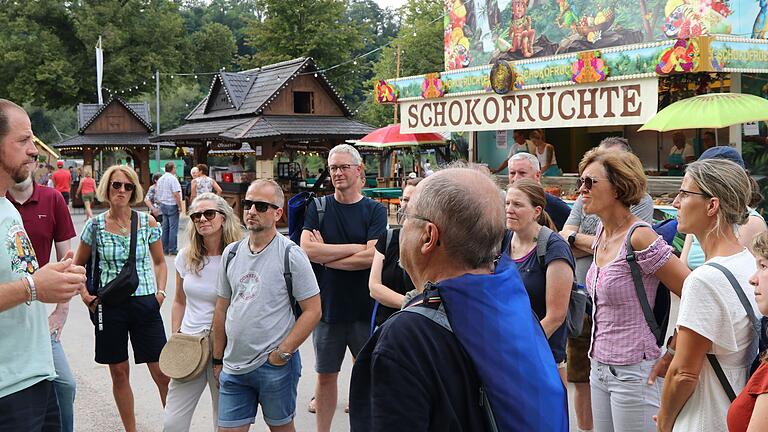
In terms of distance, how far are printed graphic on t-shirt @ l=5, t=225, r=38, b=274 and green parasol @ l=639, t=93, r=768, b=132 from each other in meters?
8.44

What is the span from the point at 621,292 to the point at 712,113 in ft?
23.7

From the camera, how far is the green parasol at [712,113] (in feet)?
32.6

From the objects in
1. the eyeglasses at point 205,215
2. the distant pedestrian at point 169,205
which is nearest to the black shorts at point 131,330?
the eyeglasses at point 205,215

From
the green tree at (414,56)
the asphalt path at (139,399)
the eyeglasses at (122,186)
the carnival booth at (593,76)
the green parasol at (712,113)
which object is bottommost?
the asphalt path at (139,399)

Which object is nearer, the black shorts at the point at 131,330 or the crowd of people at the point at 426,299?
the crowd of people at the point at 426,299

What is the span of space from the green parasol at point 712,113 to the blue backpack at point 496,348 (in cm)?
858

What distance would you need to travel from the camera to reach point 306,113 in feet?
84.8

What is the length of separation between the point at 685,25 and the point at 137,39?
40408 mm

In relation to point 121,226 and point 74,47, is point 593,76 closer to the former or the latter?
point 121,226

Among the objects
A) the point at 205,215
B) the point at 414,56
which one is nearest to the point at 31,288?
the point at 205,215

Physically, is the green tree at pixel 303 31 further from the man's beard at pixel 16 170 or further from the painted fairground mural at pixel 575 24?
the man's beard at pixel 16 170

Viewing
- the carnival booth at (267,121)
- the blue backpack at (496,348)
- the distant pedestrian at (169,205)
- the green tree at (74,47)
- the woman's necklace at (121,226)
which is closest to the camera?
the blue backpack at (496,348)

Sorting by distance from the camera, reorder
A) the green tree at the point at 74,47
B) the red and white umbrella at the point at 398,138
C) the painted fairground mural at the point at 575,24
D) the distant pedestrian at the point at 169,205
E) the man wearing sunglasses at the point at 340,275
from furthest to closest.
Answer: the green tree at the point at 74,47 → the red and white umbrella at the point at 398,138 → the distant pedestrian at the point at 169,205 → the painted fairground mural at the point at 575,24 → the man wearing sunglasses at the point at 340,275

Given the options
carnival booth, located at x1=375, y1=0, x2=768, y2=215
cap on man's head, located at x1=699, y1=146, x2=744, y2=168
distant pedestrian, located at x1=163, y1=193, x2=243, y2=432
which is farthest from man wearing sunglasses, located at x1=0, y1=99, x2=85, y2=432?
carnival booth, located at x1=375, y1=0, x2=768, y2=215
